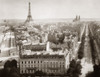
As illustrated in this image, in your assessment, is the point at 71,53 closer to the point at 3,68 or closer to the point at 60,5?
A: the point at 60,5

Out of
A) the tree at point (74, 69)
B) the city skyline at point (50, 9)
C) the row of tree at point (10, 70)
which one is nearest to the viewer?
the tree at point (74, 69)

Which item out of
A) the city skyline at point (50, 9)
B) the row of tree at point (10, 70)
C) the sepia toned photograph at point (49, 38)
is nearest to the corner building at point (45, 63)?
the sepia toned photograph at point (49, 38)

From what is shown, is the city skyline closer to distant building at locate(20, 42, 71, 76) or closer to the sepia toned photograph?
the sepia toned photograph

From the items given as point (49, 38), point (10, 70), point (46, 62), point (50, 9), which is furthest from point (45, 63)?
point (50, 9)

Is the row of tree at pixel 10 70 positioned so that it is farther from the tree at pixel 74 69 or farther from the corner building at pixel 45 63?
Result: the tree at pixel 74 69

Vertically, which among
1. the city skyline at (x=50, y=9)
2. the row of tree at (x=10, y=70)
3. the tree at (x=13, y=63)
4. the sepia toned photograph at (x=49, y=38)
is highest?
the city skyline at (x=50, y=9)

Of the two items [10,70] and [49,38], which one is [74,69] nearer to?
[49,38]

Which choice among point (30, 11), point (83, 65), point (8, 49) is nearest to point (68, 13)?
point (30, 11)

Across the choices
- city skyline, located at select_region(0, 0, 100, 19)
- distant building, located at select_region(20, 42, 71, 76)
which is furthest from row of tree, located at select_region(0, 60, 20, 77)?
city skyline, located at select_region(0, 0, 100, 19)

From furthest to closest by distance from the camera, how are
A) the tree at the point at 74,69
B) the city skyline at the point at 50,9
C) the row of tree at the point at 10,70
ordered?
the city skyline at the point at 50,9 → the row of tree at the point at 10,70 → the tree at the point at 74,69

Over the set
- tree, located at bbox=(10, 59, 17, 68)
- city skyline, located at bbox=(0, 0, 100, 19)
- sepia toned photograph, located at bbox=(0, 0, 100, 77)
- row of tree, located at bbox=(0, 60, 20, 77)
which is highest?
city skyline, located at bbox=(0, 0, 100, 19)
